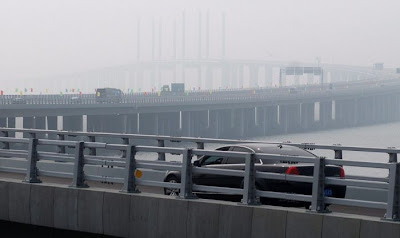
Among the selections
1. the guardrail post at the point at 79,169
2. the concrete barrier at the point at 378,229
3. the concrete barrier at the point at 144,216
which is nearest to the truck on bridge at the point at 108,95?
the guardrail post at the point at 79,169

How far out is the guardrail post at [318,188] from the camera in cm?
1197

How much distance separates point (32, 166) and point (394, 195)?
6800mm

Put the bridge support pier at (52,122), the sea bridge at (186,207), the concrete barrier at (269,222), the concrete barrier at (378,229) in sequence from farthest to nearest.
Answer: the bridge support pier at (52,122) → the concrete barrier at (269,222) → the sea bridge at (186,207) → the concrete barrier at (378,229)

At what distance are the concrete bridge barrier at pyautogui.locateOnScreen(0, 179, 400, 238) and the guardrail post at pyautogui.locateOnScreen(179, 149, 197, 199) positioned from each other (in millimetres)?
350

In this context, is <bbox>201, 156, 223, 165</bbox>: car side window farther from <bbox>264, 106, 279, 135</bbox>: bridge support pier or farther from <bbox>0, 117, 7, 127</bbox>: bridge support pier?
<bbox>264, 106, 279, 135</bbox>: bridge support pier

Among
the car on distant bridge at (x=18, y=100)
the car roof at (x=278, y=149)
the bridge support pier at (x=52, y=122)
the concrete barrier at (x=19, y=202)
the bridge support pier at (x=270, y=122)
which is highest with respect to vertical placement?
the car roof at (x=278, y=149)

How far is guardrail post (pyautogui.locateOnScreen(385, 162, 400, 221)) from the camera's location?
1131 centimetres

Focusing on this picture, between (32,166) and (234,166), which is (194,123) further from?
(32,166)

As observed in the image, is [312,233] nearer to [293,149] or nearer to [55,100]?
[293,149]

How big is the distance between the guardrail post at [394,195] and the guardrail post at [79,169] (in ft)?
17.7

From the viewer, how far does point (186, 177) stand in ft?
44.5

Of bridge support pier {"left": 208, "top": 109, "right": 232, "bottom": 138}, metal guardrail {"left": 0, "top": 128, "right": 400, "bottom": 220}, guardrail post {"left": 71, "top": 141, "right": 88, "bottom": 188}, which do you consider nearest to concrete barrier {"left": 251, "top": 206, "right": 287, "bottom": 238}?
metal guardrail {"left": 0, "top": 128, "right": 400, "bottom": 220}

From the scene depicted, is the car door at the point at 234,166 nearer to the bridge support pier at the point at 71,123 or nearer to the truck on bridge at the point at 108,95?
the bridge support pier at the point at 71,123

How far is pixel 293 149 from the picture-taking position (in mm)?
18172
